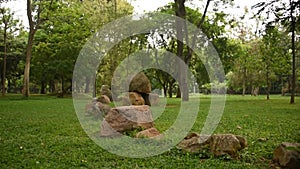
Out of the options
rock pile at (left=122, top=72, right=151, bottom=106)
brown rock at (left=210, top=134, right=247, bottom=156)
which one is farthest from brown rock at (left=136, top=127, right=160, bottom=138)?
rock pile at (left=122, top=72, right=151, bottom=106)

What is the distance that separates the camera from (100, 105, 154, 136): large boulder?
7.78 metres

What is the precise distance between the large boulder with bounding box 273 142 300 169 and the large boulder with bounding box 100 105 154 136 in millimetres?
3612

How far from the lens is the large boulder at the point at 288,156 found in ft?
16.4

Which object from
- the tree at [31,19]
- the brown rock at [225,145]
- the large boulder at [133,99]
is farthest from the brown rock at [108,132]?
the tree at [31,19]

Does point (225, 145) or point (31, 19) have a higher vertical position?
point (31, 19)

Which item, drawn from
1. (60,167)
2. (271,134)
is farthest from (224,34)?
(60,167)

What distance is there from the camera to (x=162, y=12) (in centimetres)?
2900

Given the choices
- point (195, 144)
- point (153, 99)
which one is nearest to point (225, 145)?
point (195, 144)

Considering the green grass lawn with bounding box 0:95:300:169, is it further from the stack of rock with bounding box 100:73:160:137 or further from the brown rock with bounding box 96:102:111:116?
the brown rock with bounding box 96:102:111:116

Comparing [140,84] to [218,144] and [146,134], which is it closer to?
[146,134]

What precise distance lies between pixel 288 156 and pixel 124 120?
4.03 m

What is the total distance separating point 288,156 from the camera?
512cm

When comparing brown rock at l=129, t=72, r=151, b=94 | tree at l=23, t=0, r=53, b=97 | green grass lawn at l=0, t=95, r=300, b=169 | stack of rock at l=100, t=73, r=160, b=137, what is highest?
tree at l=23, t=0, r=53, b=97

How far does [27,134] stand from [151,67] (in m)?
25.0
